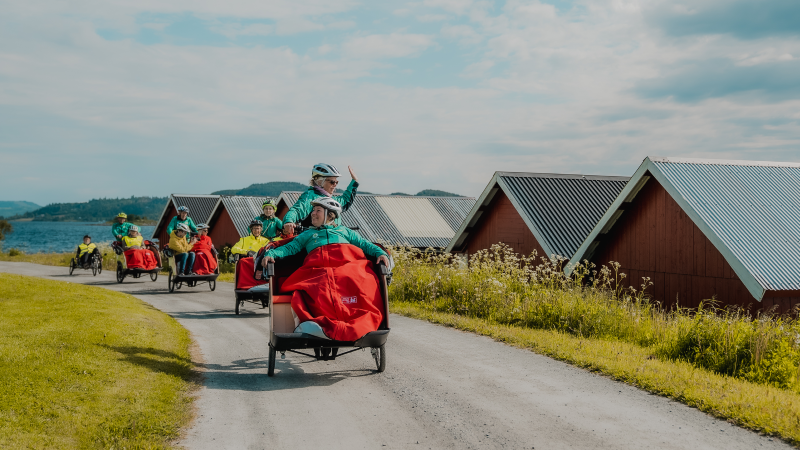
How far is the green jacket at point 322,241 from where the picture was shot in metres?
7.69

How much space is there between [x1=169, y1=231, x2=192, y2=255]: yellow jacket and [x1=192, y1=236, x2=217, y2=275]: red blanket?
0.55m

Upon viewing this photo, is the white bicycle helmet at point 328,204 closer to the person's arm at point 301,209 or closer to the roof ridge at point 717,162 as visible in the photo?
the person's arm at point 301,209

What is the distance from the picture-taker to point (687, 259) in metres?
13.8

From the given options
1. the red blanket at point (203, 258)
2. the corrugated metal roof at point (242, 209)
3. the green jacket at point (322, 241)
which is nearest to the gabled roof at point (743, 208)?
the green jacket at point (322, 241)

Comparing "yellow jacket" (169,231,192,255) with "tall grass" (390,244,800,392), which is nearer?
"tall grass" (390,244,800,392)

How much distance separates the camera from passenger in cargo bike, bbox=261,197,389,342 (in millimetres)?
7078

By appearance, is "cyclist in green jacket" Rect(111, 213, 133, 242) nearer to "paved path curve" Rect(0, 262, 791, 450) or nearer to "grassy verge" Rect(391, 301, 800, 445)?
"paved path curve" Rect(0, 262, 791, 450)

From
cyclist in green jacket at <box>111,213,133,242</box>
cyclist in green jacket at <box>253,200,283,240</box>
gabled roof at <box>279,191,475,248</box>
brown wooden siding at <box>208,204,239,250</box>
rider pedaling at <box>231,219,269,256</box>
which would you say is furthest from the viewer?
brown wooden siding at <box>208,204,239,250</box>

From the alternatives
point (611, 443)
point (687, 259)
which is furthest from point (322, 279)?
point (687, 259)

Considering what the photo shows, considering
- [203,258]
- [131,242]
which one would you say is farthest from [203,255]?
[131,242]

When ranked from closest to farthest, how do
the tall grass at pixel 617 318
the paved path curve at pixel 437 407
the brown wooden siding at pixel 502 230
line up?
the paved path curve at pixel 437 407 < the tall grass at pixel 617 318 < the brown wooden siding at pixel 502 230

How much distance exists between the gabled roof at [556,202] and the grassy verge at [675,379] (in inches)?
356

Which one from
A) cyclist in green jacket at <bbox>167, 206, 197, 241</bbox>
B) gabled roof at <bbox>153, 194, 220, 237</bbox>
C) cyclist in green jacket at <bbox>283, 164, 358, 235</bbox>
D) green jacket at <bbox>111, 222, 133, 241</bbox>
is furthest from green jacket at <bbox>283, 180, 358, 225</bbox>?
gabled roof at <bbox>153, 194, 220, 237</bbox>

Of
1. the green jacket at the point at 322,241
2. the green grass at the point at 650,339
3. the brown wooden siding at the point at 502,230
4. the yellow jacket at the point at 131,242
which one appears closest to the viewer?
the green grass at the point at 650,339
